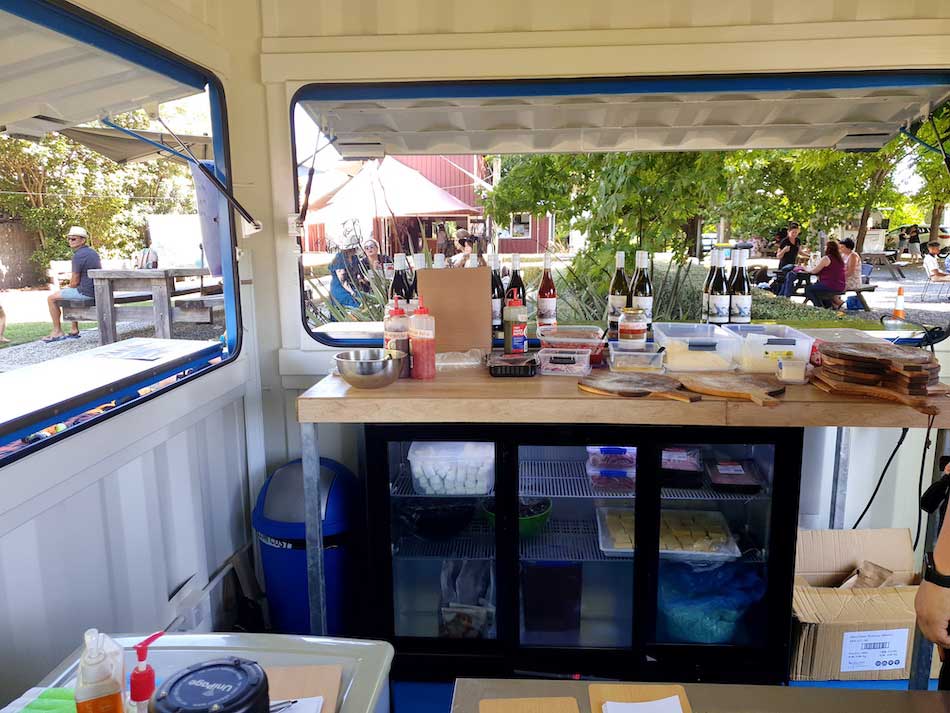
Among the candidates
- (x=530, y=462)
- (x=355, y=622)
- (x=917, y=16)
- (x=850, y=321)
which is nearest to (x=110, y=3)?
(x=530, y=462)

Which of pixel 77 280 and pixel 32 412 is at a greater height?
pixel 77 280

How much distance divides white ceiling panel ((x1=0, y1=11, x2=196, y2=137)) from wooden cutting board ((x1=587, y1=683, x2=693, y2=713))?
6.66 feet

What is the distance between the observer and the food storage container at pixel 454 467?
2551mm

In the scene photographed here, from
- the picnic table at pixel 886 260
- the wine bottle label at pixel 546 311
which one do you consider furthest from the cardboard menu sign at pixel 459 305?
the picnic table at pixel 886 260

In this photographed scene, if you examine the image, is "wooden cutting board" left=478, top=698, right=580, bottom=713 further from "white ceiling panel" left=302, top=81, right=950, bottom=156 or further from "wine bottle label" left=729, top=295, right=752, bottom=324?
"white ceiling panel" left=302, top=81, right=950, bottom=156

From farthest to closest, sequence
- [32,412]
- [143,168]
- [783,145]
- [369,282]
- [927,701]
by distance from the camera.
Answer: [369,282] → [783,145] → [143,168] → [32,412] → [927,701]

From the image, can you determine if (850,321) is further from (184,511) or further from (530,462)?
(184,511)

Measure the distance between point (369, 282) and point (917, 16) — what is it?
102 inches

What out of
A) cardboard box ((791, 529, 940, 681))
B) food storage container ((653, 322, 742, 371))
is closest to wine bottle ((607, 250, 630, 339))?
food storage container ((653, 322, 742, 371))

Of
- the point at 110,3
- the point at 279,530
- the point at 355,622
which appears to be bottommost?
the point at 355,622

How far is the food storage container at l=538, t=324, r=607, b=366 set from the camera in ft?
8.38

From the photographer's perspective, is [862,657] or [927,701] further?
[862,657]

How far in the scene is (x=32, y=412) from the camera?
1.78m

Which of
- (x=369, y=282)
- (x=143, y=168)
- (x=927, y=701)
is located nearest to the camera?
(x=927, y=701)
